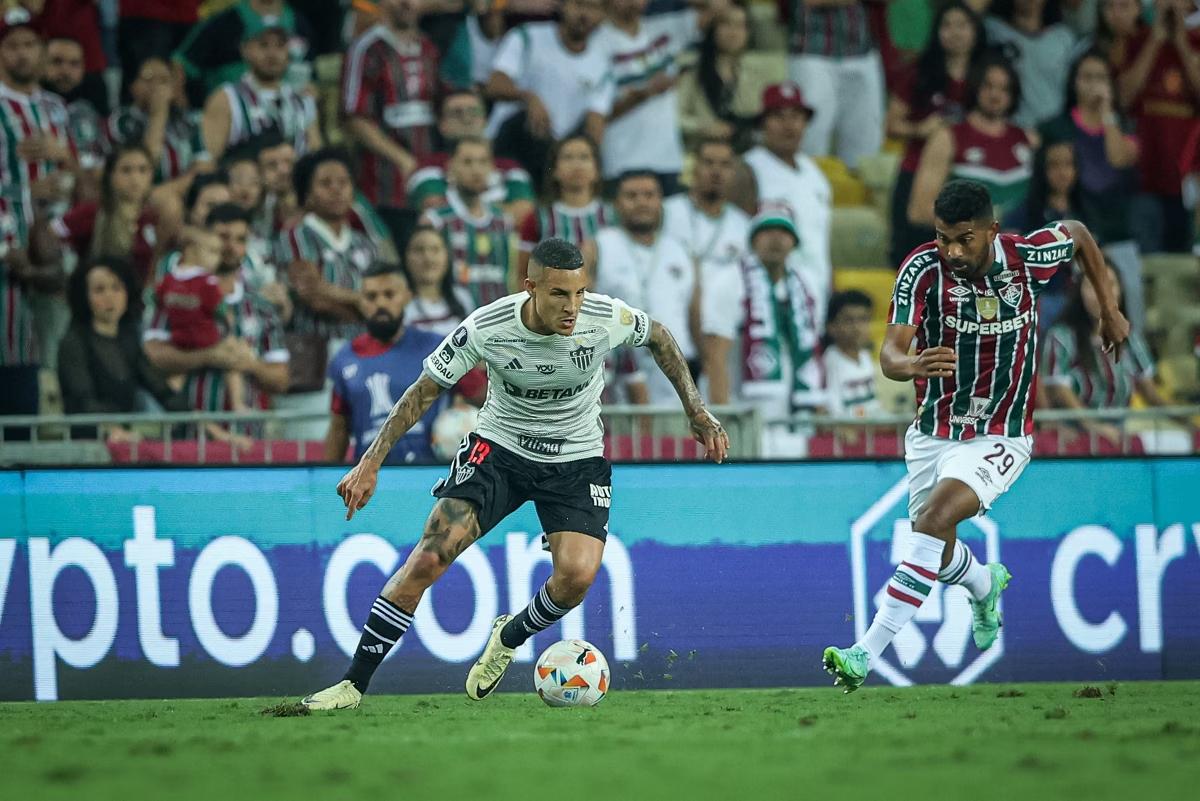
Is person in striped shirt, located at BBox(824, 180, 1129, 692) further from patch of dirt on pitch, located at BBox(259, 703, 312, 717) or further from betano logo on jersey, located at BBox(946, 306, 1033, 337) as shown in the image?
patch of dirt on pitch, located at BBox(259, 703, 312, 717)

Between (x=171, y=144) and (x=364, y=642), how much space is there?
607 cm

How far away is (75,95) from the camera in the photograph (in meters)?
12.5

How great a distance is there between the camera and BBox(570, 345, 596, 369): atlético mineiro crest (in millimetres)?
7980

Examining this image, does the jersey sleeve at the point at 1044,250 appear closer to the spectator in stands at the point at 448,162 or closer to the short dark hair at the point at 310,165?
the spectator in stands at the point at 448,162

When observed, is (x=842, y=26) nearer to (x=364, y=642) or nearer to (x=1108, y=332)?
(x=1108, y=332)

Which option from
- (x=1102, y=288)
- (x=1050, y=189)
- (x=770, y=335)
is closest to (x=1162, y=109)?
(x=1050, y=189)

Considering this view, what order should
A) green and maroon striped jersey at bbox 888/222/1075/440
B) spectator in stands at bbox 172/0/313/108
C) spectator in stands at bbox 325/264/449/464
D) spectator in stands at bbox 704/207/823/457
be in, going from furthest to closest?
spectator in stands at bbox 172/0/313/108 < spectator in stands at bbox 704/207/823/457 < spectator in stands at bbox 325/264/449/464 < green and maroon striped jersey at bbox 888/222/1075/440

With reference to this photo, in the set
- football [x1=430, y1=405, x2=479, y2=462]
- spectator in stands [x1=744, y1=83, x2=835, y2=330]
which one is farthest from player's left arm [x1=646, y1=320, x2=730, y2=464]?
spectator in stands [x1=744, y1=83, x2=835, y2=330]

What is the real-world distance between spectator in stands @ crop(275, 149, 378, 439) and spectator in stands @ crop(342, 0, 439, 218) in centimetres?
83

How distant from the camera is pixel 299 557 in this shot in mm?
9516

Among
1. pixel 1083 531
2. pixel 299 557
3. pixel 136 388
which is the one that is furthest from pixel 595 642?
pixel 136 388

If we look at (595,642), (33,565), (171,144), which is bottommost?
(595,642)

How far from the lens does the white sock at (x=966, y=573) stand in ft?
27.4

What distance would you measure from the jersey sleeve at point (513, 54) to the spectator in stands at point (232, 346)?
2.67 metres
